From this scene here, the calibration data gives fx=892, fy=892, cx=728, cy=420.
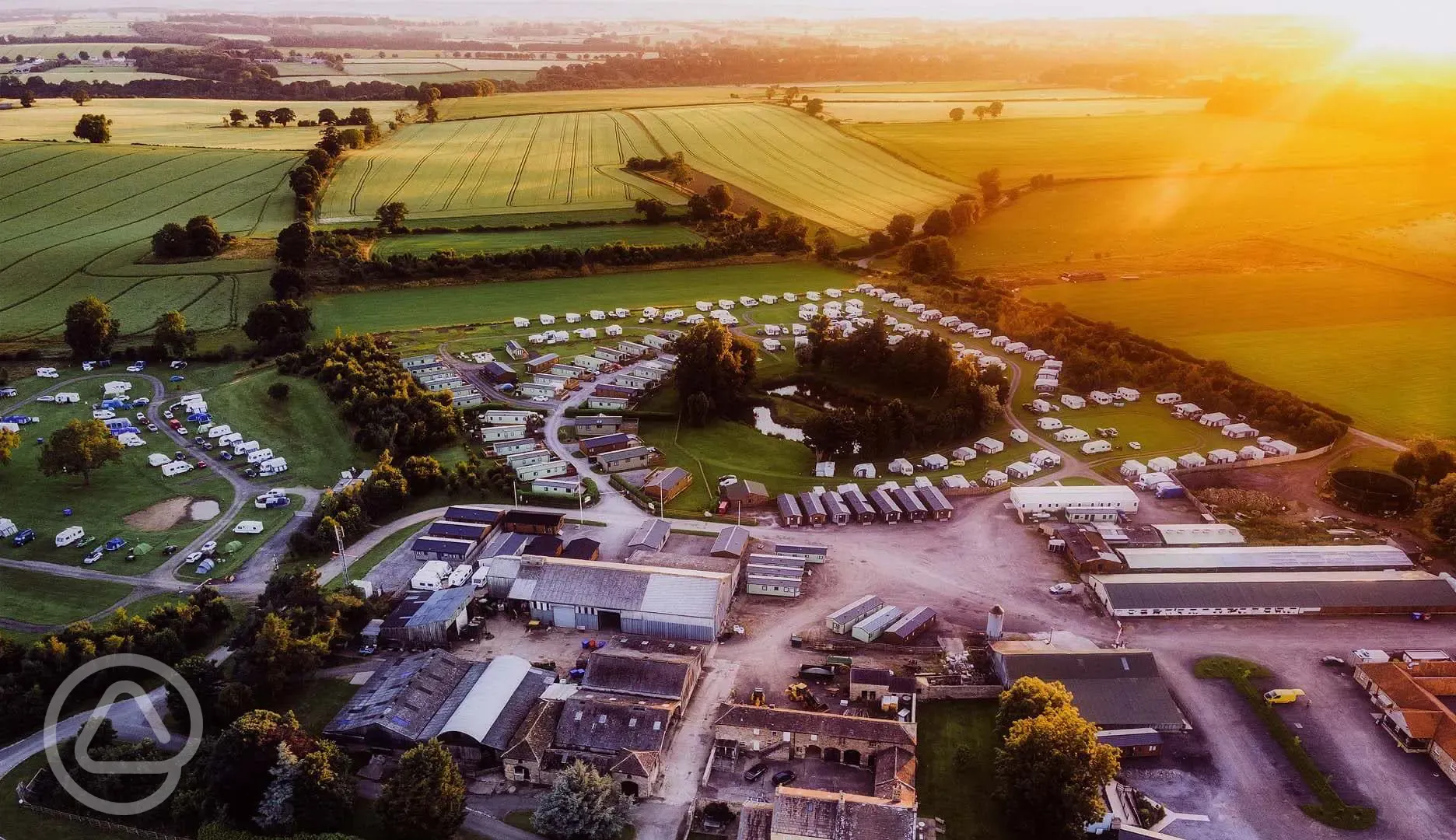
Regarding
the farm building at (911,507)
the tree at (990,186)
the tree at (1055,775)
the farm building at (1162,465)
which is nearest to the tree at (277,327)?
the farm building at (911,507)

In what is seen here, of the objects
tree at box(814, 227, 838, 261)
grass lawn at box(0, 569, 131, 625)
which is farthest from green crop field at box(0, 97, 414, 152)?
grass lawn at box(0, 569, 131, 625)

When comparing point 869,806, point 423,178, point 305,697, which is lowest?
point 305,697

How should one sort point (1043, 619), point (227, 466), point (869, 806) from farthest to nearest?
point (227, 466)
point (1043, 619)
point (869, 806)

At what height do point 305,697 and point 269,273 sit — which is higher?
point 269,273

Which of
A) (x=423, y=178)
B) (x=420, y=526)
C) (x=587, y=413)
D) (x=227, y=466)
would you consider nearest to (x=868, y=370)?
(x=587, y=413)

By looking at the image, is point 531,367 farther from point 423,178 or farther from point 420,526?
point 423,178

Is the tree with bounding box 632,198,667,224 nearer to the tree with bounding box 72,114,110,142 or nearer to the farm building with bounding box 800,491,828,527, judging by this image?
Result: the farm building with bounding box 800,491,828,527
